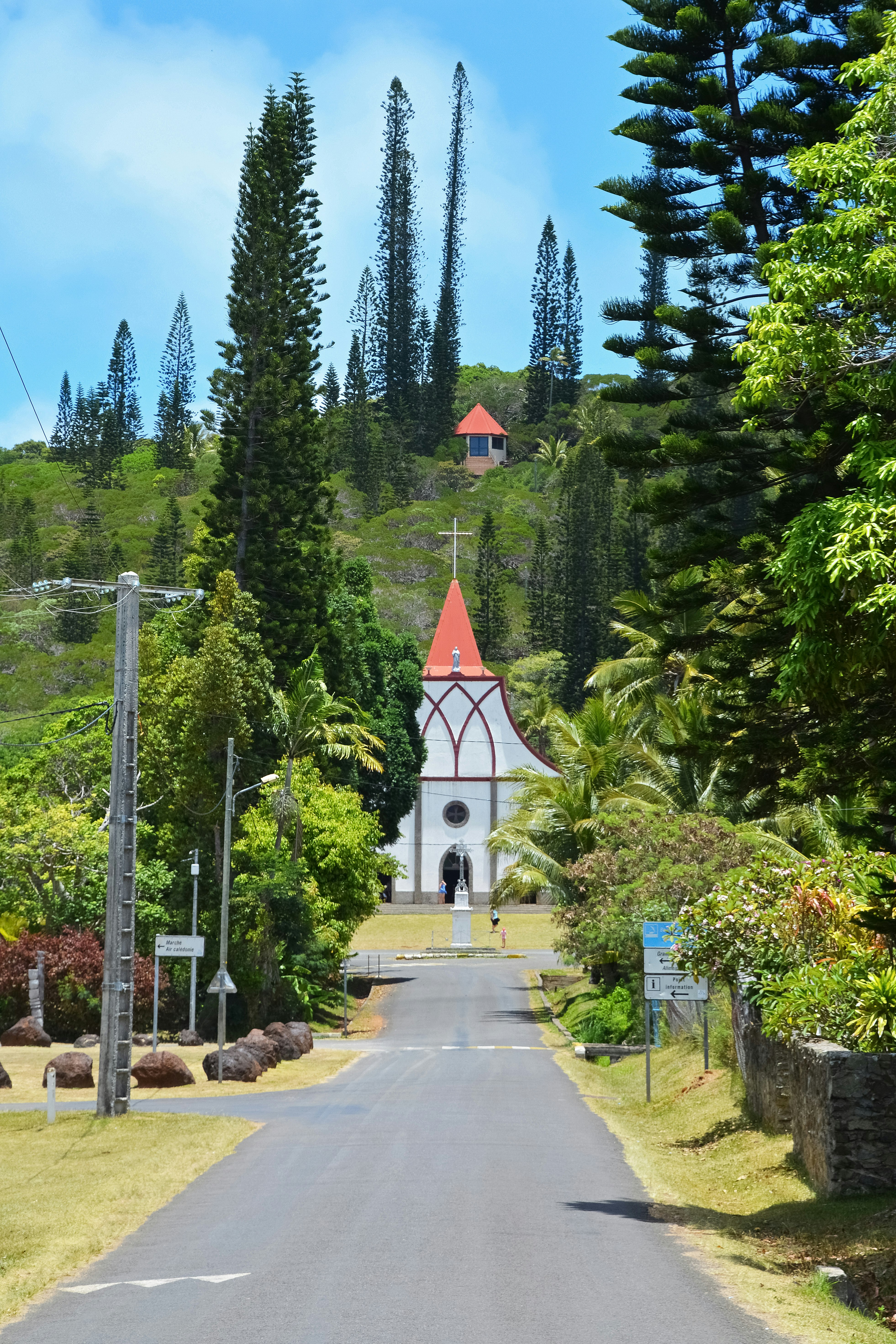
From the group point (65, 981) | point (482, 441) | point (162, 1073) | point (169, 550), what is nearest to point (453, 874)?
point (169, 550)

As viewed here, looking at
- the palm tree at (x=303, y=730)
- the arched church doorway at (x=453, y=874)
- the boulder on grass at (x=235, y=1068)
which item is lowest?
the boulder on grass at (x=235, y=1068)

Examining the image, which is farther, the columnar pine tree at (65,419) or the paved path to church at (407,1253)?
the columnar pine tree at (65,419)

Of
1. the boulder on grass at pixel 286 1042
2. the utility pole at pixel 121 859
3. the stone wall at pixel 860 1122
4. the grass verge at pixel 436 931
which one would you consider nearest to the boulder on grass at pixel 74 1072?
the boulder on grass at pixel 286 1042

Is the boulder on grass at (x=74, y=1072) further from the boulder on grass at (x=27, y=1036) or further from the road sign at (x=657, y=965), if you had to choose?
the road sign at (x=657, y=965)

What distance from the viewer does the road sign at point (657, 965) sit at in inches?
706

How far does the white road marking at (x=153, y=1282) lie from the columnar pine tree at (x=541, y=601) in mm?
66978

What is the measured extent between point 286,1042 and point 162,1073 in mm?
4554

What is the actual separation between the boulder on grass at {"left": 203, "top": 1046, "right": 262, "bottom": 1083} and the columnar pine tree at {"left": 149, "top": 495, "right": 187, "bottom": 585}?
4223 cm

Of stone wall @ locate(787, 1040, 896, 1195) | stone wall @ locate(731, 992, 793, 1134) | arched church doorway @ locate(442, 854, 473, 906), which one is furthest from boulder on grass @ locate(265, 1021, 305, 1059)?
arched church doorway @ locate(442, 854, 473, 906)

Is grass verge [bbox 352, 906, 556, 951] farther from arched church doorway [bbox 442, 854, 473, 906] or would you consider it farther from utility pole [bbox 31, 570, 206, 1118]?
utility pole [bbox 31, 570, 206, 1118]

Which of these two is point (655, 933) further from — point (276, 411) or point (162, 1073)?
point (276, 411)

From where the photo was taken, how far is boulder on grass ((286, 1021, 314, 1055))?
27.0 meters

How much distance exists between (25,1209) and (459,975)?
32.4 metres

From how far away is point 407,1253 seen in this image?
8523 millimetres
